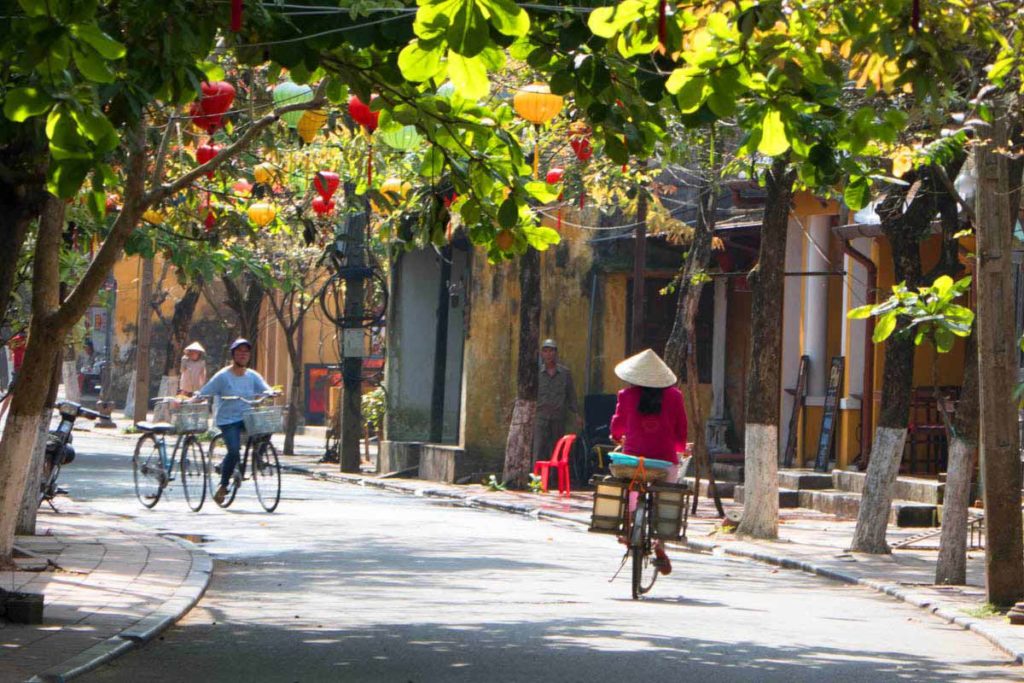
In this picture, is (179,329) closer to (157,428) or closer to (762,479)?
(157,428)

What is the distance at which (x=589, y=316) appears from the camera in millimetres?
29156

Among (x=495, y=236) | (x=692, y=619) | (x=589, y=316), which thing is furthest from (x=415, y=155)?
(x=589, y=316)

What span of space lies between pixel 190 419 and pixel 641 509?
834 centimetres

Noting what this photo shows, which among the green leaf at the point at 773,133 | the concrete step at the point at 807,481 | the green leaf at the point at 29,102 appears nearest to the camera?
the green leaf at the point at 29,102

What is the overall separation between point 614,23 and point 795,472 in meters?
17.9

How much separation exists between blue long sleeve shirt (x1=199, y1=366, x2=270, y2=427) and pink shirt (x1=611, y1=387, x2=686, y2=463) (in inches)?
277

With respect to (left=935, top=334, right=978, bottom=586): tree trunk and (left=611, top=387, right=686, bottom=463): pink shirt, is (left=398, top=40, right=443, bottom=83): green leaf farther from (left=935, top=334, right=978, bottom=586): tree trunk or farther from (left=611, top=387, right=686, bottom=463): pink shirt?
(left=935, top=334, right=978, bottom=586): tree trunk

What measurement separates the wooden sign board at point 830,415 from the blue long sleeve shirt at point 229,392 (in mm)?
9086

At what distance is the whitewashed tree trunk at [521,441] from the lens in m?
25.5

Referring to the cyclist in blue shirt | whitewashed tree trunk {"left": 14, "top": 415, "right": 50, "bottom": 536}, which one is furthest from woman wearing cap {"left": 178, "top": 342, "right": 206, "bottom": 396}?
whitewashed tree trunk {"left": 14, "top": 415, "right": 50, "bottom": 536}

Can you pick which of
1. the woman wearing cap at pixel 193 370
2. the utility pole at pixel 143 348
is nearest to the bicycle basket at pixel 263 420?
the woman wearing cap at pixel 193 370

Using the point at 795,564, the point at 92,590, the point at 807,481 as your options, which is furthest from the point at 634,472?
the point at 807,481

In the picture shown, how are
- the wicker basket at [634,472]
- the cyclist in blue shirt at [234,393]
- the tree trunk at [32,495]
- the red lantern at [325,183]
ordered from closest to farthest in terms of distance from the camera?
the wicker basket at [634,472] < the tree trunk at [32,495] < the red lantern at [325,183] < the cyclist in blue shirt at [234,393]

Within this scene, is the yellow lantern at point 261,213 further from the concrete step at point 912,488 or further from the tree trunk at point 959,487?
the concrete step at point 912,488
